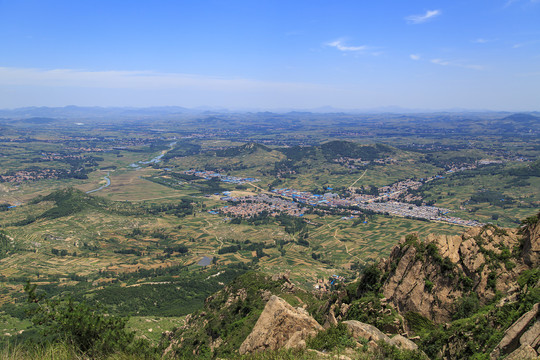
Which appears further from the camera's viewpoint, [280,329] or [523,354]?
[280,329]

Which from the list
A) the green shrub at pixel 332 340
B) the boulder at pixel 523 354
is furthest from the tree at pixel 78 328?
the boulder at pixel 523 354

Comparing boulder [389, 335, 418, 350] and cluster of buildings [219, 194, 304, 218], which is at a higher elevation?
boulder [389, 335, 418, 350]

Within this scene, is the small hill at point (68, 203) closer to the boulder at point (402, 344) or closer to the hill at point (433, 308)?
the hill at point (433, 308)

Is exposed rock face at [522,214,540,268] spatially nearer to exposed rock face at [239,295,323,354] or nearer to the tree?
exposed rock face at [239,295,323,354]

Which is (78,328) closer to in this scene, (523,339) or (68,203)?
(523,339)

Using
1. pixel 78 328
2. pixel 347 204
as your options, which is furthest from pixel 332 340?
pixel 347 204

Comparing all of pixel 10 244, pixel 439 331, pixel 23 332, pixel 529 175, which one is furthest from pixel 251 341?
pixel 529 175

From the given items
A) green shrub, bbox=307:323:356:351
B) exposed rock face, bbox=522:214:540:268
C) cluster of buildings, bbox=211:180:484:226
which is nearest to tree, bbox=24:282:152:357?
green shrub, bbox=307:323:356:351
